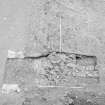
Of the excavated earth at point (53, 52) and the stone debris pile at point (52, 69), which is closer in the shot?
the excavated earth at point (53, 52)

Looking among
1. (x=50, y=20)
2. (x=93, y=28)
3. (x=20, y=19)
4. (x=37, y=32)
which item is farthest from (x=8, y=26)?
(x=93, y=28)

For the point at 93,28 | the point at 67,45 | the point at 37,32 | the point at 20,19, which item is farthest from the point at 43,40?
the point at 93,28

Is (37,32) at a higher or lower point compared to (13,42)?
higher

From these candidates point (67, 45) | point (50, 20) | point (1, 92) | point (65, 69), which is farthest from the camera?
point (50, 20)

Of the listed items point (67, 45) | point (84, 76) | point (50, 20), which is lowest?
point (84, 76)

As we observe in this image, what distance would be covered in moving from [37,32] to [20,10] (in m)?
0.88

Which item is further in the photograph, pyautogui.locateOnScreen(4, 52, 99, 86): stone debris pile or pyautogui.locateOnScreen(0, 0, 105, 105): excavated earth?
pyautogui.locateOnScreen(4, 52, 99, 86): stone debris pile

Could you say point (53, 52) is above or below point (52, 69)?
above

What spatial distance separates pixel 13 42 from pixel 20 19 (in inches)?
28.9

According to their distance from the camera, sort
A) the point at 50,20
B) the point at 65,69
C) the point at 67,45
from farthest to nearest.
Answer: the point at 50,20
the point at 67,45
the point at 65,69

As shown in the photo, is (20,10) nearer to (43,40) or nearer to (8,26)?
(8,26)

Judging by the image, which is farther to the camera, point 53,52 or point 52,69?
point 53,52

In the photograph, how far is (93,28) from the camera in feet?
15.0

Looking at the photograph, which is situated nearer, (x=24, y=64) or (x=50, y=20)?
(x=24, y=64)
